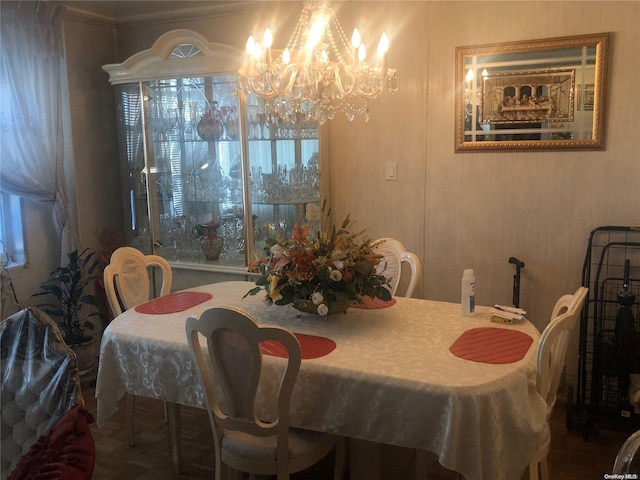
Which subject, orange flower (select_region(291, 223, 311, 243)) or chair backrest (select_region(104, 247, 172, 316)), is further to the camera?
chair backrest (select_region(104, 247, 172, 316))

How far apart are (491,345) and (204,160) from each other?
2453 millimetres

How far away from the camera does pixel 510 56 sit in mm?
3113

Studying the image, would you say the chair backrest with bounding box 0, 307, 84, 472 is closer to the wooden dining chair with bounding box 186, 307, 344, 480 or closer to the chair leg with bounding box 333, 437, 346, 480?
the wooden dining chair with bounding box 186, 307, 344, 480

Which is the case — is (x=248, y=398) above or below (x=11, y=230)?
below

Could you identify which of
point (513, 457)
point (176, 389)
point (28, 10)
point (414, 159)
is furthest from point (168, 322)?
point (28, 10)

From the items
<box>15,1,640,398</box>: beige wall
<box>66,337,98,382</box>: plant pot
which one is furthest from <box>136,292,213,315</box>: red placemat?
<box>15,1,640,398</box>: beige wall

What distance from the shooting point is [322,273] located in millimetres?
2232

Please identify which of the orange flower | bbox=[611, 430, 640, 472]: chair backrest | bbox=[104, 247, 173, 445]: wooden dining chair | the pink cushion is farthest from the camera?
bbox=[104, 247, 173, 445]: wooden dining chair

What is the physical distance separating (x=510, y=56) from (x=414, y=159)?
2.52 feet


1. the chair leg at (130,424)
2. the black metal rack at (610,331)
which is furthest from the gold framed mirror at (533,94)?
the chair leg at (130,424)

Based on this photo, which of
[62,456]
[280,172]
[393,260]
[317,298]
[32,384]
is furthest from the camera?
[280,172]

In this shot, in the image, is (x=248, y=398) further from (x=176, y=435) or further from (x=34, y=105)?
(x=34, y=105)

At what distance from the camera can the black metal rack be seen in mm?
2822

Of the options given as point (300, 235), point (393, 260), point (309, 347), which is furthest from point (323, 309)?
point (393, 260)
